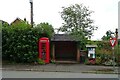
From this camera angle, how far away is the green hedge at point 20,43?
21922 mm

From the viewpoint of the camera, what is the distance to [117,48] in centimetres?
2302

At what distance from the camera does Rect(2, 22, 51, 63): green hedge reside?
21.9 metres

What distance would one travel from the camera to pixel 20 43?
72.0 ft

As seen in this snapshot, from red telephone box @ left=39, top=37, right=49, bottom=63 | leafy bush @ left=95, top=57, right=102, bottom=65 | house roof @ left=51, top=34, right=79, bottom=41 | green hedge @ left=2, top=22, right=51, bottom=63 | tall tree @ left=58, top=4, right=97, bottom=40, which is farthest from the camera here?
tall tree @ left=58, top=4, right=97, bottom=40

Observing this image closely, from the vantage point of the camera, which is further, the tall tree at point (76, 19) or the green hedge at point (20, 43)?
the tall tree at point (76, 19)

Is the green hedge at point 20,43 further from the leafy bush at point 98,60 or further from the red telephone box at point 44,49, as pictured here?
the leafy bush at point 98,60

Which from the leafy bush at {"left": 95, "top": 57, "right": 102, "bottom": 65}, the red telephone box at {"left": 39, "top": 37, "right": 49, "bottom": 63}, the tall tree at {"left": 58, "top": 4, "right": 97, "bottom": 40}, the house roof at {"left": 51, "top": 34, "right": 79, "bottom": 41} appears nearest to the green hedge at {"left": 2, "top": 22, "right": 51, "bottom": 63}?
the red telephone box at {"left": 39, "top": 37, "right": 49, "bottom": 63}

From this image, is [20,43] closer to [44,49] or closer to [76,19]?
[44,49]

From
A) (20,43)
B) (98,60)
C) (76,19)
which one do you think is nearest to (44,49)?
(20,43)

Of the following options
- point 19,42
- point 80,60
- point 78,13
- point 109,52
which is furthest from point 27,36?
point 78,13

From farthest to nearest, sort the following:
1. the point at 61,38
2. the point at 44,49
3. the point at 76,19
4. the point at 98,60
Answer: the point at 76,19, the point at 61,38, the point at 98,60, the point at 44,49

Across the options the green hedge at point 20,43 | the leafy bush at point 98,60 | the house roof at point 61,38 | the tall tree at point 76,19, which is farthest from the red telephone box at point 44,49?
the tall tree at point 76,19

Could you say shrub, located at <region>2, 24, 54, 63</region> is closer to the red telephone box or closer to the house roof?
the red telephone box

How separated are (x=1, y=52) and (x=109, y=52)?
9022 millimetres
